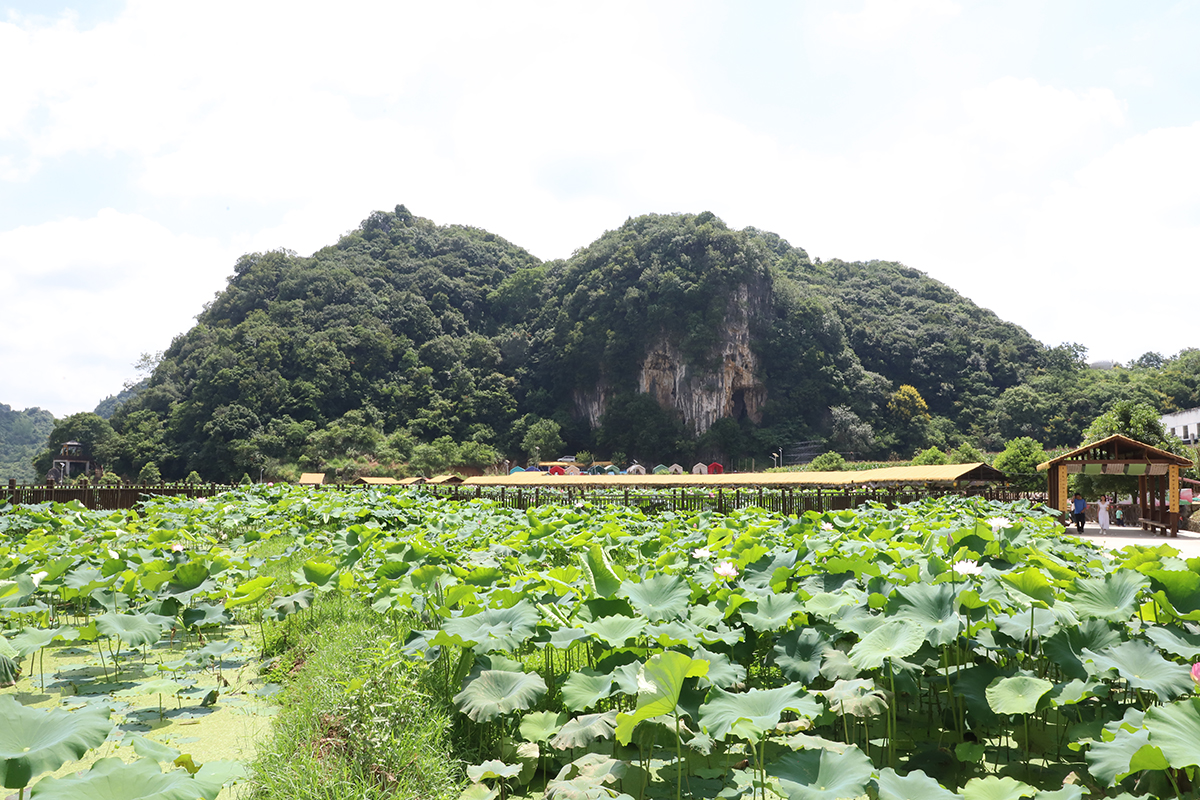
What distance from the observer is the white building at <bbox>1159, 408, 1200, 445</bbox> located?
38.8m

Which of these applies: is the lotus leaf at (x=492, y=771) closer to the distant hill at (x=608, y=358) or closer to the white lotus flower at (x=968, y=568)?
the white lotus flower at (x=968, y=568)

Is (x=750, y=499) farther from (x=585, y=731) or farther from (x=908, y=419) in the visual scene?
(x=908, y=419)

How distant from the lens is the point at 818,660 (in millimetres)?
2586

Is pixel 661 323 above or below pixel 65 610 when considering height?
above

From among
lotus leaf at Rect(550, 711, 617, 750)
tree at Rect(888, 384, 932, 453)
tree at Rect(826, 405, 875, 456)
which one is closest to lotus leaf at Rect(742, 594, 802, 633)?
lotus leaf at Rect(550, 711, 617, 750)

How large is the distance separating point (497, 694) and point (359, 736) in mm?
557

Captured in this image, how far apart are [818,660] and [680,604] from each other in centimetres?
62

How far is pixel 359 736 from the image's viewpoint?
2.61 meters

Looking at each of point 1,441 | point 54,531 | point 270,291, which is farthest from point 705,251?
point 1,441

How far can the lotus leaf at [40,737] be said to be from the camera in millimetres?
1628

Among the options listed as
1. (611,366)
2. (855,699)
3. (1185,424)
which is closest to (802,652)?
(855,699)

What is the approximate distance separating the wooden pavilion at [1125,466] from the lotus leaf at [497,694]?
1474 centimetres

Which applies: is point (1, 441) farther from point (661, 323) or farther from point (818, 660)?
point (818, 660)

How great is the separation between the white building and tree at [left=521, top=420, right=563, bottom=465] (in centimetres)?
3684
